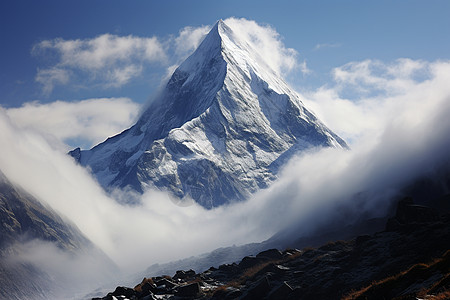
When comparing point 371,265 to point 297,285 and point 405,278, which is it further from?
point 405,278

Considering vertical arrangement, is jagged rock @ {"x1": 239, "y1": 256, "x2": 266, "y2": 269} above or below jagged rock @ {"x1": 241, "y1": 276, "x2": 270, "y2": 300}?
above

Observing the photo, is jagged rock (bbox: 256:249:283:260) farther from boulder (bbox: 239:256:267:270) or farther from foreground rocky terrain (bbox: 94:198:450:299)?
boulder (bbox: 239:256:267:270)

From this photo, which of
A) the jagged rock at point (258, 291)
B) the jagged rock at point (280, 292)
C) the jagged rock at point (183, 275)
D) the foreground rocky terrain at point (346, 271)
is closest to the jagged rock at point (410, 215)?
the foreground rocky terrain at point (346, 271)

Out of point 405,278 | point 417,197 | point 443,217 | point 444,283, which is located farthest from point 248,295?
point 417,197

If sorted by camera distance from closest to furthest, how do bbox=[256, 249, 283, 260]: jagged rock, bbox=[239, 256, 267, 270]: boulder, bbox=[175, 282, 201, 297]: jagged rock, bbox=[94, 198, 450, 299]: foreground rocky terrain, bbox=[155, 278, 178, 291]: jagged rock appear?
bbox=[94, 198, 450, 299]: foreground rocky terrain → bbox=[175, 282, 201, 297]: jagged rock → bbox=[155, 278, 178, 291]: jagged rock → bbox=[239, 256, 267, 270]: boulder → bbox=[256, 249, 283, 260]: jagged rock

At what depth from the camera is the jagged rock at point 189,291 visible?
55.1m

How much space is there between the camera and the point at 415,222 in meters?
57.2

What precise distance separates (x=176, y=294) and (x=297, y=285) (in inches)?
577

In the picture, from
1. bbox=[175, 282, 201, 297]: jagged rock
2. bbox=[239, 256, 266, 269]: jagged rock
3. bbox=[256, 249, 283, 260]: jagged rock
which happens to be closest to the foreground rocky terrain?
bbox=[175, 282, 201, 297]: jagged rock

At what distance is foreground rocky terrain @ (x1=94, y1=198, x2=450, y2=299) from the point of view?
4319cm

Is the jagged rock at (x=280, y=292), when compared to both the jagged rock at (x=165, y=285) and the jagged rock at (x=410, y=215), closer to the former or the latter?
the jagged rock at (x=165, y=285)

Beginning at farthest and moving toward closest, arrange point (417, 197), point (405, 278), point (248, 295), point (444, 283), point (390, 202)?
point (390, 202), point (417, 197), point (248, 295), point (405, 278), point (444, 283)

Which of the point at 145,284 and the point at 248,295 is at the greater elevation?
the point at 145,284

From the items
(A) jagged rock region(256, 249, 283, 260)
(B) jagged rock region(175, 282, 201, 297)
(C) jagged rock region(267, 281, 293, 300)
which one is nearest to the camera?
(C) jagged rock region(267, 281, 293, 300)
